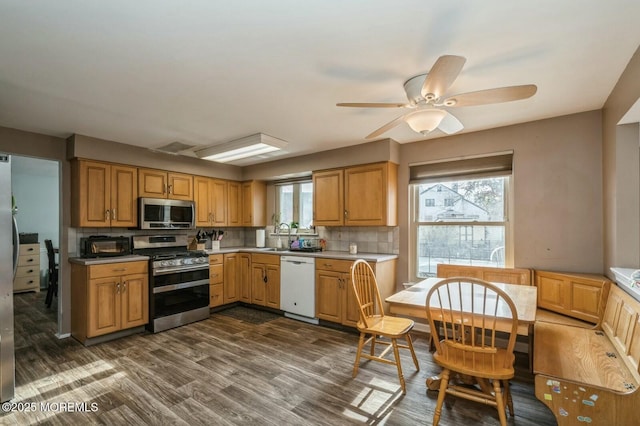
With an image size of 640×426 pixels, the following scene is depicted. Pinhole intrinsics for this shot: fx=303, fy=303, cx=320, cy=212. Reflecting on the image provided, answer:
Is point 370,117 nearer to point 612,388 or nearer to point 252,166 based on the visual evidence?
point 612,388

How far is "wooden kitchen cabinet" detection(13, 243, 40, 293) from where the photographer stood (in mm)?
5645

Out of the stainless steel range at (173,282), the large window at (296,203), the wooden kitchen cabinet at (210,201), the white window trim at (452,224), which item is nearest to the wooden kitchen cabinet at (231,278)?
the stainless steel range at (173,282)

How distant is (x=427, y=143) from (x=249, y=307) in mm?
3579

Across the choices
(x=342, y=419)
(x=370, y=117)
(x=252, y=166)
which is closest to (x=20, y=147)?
(x=252, y=166)

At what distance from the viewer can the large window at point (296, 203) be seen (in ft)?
16.6

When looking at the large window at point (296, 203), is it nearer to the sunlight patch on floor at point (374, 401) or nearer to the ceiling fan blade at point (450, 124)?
the ceiling fan blade at point (450, 124)

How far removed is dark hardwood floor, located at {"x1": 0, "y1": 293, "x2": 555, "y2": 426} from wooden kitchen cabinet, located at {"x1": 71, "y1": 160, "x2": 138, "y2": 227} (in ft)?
4.65

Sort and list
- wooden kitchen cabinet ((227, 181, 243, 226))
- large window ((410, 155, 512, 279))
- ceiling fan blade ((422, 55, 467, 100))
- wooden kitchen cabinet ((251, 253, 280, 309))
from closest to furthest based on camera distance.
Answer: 1. ceiling fan blade ((422, 55, 467, 100))
2. large window ((410, 155, 512, 279))
3. wooden kitchen cabinet ((251, 253, 280, 309))
4. wooden kitchen cabinet ((227, 181, 243, 226))

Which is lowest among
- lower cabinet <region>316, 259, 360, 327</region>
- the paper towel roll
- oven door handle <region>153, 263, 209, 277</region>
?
lower cabinet <region>316, 259, 360, 327</region>

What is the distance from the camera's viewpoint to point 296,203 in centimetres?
519

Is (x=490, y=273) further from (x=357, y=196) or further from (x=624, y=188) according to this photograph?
(x=357, y=196)

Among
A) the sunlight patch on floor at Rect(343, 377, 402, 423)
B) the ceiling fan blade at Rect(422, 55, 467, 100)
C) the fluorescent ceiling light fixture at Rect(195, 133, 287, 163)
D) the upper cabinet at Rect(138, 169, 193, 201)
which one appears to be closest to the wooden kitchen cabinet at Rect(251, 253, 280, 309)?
the upper cabinet at Rect(138, 169, 193, 201)

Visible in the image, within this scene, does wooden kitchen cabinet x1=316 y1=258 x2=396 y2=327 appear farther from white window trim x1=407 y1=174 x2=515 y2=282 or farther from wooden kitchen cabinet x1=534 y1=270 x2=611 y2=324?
wooden kitchen cabinet x1=534 y1=270 x2=611 y2=324

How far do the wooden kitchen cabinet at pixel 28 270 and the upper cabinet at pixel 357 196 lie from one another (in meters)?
5.63
